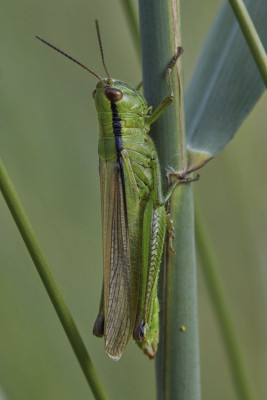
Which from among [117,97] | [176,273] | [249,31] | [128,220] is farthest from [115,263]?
[249,31]

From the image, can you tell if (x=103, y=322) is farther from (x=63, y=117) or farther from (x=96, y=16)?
(x=96, y=16)

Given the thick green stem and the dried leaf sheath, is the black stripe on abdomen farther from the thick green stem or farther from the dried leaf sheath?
the thick green stem

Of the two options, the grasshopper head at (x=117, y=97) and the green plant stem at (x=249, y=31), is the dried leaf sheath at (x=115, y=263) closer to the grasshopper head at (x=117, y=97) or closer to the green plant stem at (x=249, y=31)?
the grasshopper head at (x=117, y=97)

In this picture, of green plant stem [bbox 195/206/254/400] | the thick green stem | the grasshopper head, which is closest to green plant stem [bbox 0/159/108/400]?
the thick green stem

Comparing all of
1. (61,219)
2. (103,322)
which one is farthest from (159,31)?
(61,219)

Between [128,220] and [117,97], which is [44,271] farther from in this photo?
[117,97]

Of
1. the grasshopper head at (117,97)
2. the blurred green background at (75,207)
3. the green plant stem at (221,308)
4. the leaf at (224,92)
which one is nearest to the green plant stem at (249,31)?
the leaf at (224,92)

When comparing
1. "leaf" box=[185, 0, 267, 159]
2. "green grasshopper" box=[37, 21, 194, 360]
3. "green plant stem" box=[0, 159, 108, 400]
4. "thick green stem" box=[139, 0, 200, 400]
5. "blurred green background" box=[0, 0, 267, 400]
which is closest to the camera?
"green plant stem" box=[0, 159, 108, 400]
